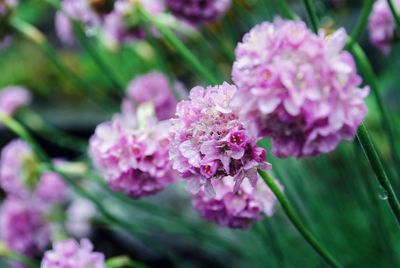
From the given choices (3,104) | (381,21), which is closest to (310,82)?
(381,21)

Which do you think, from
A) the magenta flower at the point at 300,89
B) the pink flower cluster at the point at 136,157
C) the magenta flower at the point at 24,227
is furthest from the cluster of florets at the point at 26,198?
the magenta flower at the point at 300,89

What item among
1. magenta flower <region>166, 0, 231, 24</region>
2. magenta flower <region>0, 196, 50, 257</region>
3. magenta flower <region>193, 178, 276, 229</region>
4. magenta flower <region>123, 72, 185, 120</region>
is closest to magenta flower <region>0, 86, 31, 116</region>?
magenta flower <region>0, 196, 50, 257</region>

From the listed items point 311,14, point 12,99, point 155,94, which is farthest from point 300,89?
point 12,99

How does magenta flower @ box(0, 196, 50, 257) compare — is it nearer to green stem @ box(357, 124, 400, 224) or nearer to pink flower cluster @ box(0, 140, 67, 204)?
pink flower cluster @ box(0, 140, 67, 204)

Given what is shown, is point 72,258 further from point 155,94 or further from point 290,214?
point 155,94

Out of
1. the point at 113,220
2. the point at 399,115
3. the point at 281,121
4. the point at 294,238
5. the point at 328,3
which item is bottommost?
the point at 281,121

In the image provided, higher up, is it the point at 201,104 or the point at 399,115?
the point at 399,115

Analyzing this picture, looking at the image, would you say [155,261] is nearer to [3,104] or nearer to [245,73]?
[3,104]
